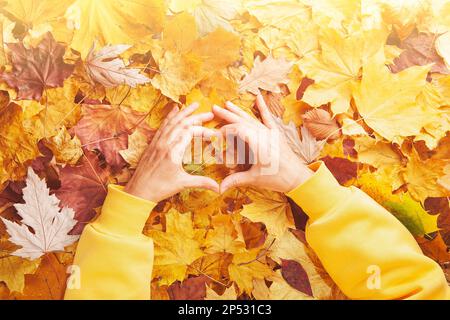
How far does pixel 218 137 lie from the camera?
1.02 metres

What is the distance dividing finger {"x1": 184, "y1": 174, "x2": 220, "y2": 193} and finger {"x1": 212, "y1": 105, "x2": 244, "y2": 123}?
0.13 metres

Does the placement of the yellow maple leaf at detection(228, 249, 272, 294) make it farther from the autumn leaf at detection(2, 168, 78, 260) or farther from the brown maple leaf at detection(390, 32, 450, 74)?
the brown maple leaf at detection(390, 32, 450, 74)

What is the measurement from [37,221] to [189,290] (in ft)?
1.16

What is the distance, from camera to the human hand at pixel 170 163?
3.23 feet

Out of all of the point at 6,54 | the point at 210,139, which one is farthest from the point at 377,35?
the point at 6,54

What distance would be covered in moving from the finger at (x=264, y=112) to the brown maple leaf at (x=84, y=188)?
0.36 meters

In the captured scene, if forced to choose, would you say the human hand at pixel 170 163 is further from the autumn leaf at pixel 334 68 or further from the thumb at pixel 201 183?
the autumn leaf at pixel 334 68

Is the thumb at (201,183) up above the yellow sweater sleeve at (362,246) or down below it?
above

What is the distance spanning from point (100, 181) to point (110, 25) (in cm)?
33

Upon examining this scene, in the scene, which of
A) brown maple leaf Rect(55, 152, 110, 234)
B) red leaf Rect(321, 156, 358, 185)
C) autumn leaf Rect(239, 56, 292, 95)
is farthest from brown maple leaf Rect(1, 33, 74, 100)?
red leaf Rect(321, 156, 358, 185)

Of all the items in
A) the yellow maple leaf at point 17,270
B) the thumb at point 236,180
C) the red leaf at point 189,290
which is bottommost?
the red leaf at point 189,290

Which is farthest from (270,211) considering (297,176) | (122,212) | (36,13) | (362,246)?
(36,13)

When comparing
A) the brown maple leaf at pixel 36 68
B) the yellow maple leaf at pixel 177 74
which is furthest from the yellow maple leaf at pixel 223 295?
the brown maple leaf at pixel 36 68

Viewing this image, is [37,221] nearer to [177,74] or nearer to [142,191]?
[142,191]
